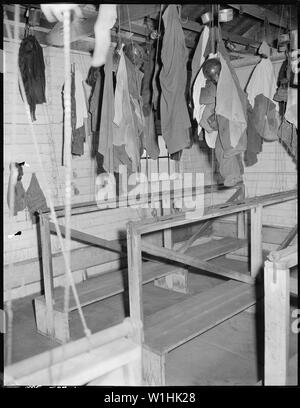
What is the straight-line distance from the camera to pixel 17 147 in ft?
16.7

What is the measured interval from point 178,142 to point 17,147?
2328 mm

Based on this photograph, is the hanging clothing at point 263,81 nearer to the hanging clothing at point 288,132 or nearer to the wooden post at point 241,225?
the hanging clothing at point 288,132

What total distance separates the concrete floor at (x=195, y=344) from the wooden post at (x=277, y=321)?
17 cm

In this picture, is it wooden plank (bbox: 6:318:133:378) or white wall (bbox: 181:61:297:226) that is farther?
white wall (bbox: 181:61:297:226)

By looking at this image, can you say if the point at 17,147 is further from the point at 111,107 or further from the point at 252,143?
the point at 252,143

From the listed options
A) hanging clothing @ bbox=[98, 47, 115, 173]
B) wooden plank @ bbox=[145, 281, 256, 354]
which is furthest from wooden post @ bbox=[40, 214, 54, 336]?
wooden plank @ bbox=[145, 281, 256, 354]

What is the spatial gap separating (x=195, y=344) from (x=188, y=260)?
3.05ft

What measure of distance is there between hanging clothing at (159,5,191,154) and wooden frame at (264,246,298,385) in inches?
78.7

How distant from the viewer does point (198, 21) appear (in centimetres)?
531

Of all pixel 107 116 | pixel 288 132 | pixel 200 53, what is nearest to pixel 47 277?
pixel 107 116

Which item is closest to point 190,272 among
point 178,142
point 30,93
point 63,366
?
point 178,142

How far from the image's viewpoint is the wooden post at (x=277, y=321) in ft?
6.56

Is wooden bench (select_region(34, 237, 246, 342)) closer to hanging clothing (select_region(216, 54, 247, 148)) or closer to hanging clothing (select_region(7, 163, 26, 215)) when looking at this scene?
hanging clothing (select_region(7, 163, 26, 215))

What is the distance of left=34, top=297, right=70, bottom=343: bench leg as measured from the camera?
3811 mm
